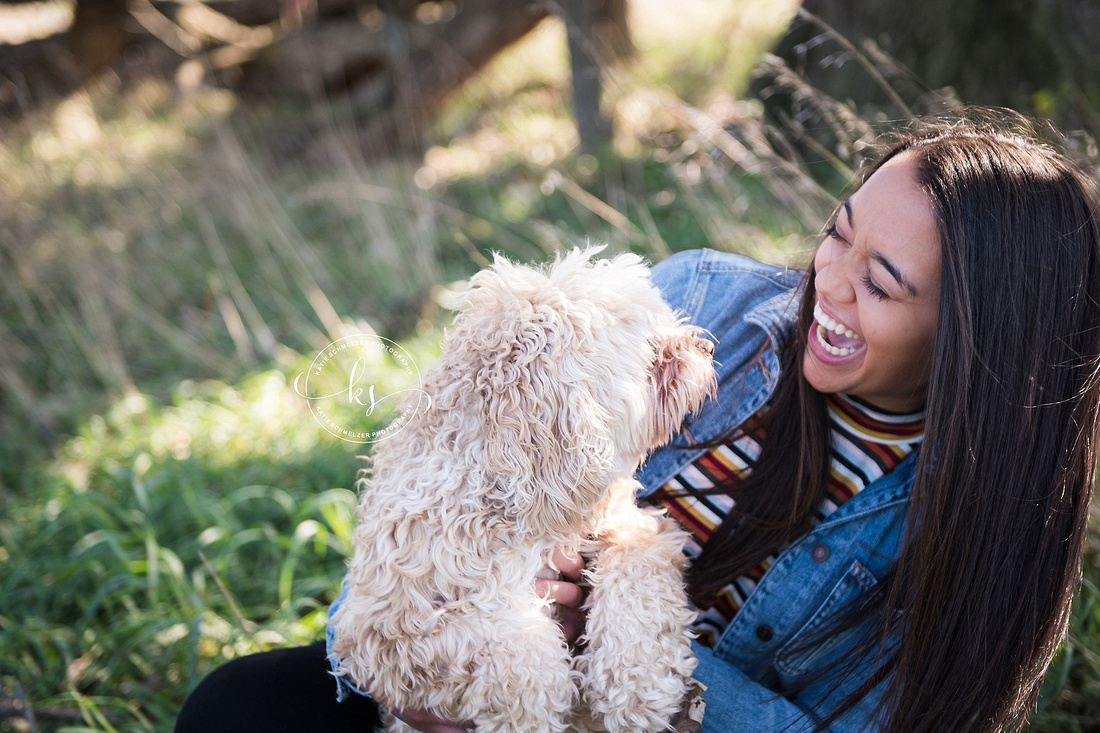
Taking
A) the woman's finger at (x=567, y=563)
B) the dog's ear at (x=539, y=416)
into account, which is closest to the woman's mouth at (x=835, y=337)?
the dog's ear at (x=539, y=416)

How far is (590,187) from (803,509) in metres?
4.55

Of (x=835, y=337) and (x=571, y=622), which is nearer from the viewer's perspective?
(x=571, y=622)

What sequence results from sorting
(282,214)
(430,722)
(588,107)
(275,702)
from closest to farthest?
1. (430,722)
2. (275,702)
3. (282,214)
4. (588,107)

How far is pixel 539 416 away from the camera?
4.90ft

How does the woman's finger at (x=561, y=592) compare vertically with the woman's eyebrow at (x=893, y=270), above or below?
below

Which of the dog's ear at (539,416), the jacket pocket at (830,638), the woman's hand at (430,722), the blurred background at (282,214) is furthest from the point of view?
the blurred background at (282,214)

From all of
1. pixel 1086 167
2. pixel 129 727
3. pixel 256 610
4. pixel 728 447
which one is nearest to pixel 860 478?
pixel 728 447

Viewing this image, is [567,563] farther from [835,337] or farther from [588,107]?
[588,107]

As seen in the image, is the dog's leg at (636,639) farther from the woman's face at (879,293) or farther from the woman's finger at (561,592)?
the woman's face at (879,293)

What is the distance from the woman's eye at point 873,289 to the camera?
1722 mm

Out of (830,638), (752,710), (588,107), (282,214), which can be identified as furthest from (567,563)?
(588,107)

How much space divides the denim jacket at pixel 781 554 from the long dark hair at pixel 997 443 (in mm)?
137

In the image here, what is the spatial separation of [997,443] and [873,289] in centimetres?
46

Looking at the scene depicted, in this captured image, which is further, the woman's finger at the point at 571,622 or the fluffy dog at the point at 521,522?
the woman's finger at the point at 571,622
